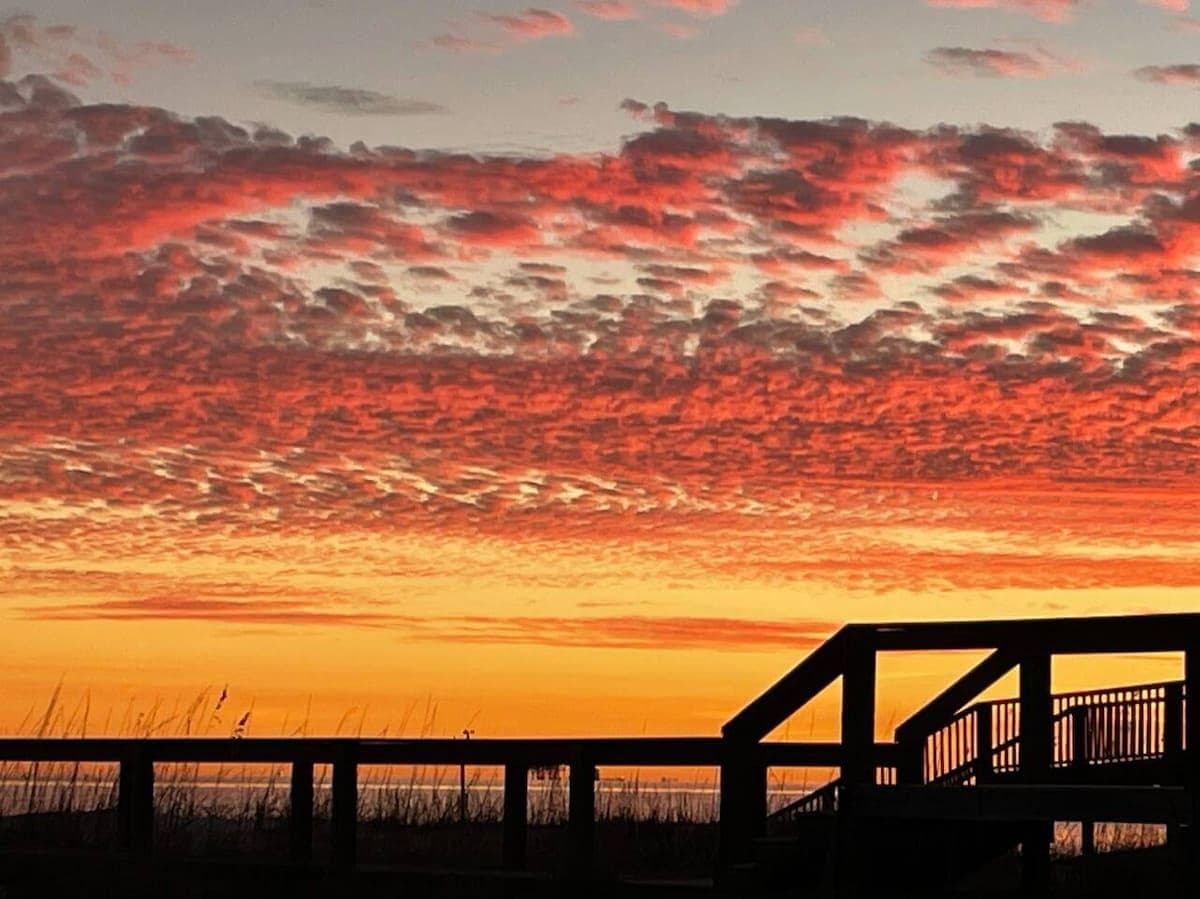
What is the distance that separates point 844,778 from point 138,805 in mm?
7531

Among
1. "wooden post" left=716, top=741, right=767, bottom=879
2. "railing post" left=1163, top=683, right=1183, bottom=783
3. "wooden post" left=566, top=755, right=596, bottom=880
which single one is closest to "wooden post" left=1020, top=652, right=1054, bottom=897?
"wooden post" left=716, top=741, right=767, bottom=879

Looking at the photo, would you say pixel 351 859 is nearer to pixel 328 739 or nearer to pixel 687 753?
pixel 328 739

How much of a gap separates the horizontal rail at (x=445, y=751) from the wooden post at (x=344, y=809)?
7 centimetres

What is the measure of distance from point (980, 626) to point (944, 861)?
7.35 ft

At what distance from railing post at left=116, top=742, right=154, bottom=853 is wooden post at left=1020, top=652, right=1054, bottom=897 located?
27.5 feet

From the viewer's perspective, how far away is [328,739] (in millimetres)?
20328

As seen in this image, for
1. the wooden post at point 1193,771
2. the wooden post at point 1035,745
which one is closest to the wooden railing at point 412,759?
the wooden post at point 1035,745

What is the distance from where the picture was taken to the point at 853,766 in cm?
1747

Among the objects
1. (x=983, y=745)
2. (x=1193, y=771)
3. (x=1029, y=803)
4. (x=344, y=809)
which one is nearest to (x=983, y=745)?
(x=983, y=745)

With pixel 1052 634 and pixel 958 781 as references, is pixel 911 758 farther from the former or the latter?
pixel 1052 634

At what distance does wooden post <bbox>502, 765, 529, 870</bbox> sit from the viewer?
2023cm

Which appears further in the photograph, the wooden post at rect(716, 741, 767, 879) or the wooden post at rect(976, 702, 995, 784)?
the wooden post at rect(976, 702, 995, 784)

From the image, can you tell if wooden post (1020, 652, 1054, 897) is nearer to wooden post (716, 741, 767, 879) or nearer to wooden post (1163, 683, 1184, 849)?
wooden post (716, 741, 767, 879)

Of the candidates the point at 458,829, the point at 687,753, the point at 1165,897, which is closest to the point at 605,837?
the point at 458,829
